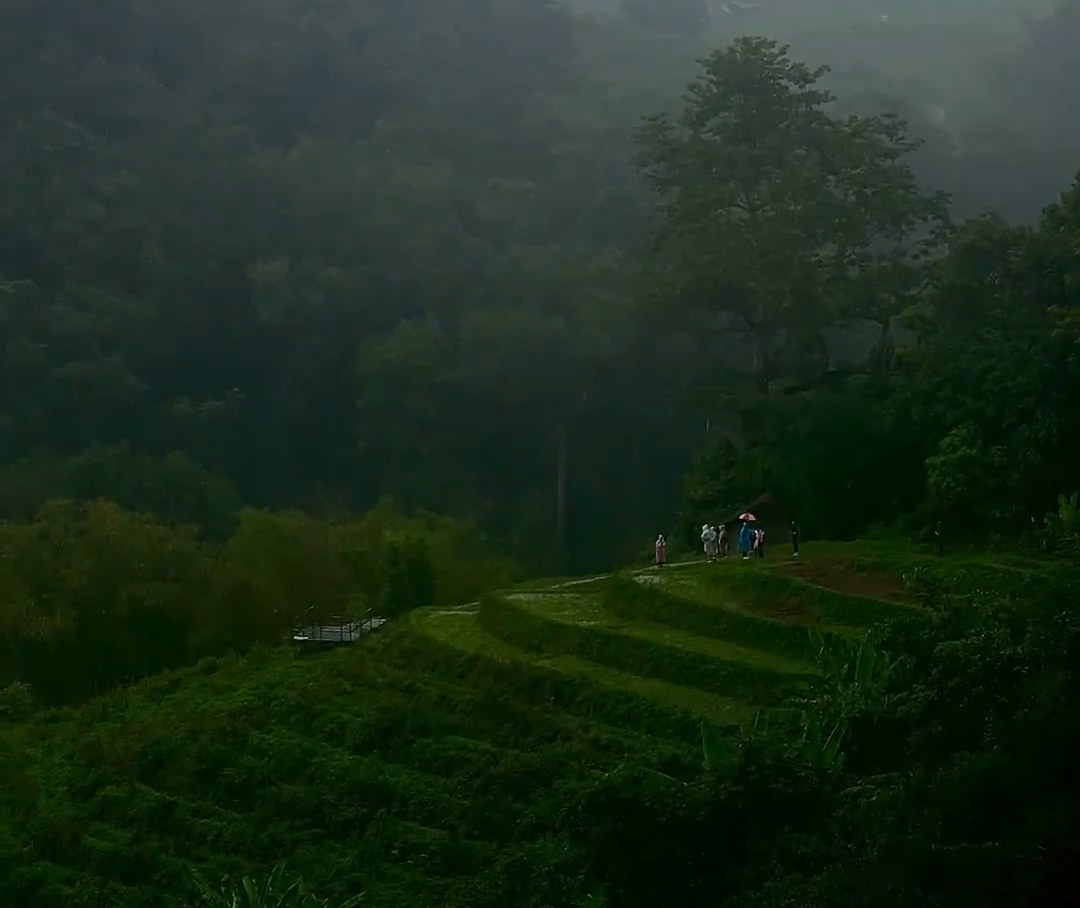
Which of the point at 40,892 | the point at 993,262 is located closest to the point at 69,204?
the point at 993,262

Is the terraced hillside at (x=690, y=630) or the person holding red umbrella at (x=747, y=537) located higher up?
the person holding red umbrella at (x=747, y=537)

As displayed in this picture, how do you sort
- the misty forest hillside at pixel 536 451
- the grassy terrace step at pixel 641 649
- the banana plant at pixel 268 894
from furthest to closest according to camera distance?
the grassy terrace step at pixel 641 649 < the banana plant at pixel 268 894 < the misty forest hillside at pixel 536 451

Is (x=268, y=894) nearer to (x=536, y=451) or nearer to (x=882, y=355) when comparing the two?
(x=882, y=355)

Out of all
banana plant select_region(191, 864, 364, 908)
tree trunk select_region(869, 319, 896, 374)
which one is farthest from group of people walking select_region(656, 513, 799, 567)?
banana plant select_region(191, 864, 364, 908)

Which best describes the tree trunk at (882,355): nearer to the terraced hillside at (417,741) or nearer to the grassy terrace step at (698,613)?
the terraced hillside at (417,741)

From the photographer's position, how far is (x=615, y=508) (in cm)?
2909

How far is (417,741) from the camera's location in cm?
1068

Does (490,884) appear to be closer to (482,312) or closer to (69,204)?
(482,312)

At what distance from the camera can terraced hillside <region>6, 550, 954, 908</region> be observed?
9508 millimetres

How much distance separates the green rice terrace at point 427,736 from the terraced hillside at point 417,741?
0.02 m

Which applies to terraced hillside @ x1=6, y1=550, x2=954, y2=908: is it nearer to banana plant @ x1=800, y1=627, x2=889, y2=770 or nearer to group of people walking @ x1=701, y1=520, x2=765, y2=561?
banana plant @ x1=800, y1=627, x2=889, y2=770

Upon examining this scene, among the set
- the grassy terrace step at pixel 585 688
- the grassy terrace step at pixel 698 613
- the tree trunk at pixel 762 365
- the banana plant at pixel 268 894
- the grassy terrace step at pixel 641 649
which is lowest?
the banana plant at pixel 268 894

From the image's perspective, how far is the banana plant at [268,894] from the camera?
27.9 ft

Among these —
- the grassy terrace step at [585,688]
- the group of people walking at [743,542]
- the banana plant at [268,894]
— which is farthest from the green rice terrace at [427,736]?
the group of people walking at [743,542]
